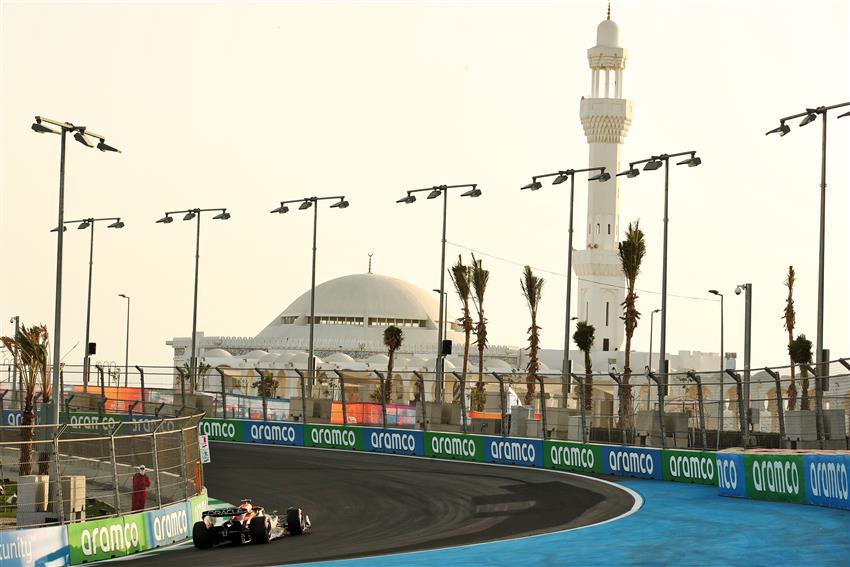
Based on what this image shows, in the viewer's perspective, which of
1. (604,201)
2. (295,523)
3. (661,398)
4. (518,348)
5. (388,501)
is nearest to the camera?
(295,523)

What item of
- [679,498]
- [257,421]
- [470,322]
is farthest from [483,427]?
[470,322]

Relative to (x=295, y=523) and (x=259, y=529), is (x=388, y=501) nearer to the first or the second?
(x=295, y=523)

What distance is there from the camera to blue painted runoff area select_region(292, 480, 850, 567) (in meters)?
19.1

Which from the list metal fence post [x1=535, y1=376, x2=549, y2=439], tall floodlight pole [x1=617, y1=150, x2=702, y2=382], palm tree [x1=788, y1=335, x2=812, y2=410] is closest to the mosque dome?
palm tree [x1=788, y1=335, x2=812, y2=410]

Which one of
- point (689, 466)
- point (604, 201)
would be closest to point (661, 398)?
point (689, 466)

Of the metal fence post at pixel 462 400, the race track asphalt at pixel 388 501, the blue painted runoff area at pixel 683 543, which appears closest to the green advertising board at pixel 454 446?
the metal fence post at pixel 462 400

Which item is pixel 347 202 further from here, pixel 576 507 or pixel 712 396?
pixel 576 507

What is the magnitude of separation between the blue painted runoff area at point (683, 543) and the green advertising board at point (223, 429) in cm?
2465

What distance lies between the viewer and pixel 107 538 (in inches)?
845

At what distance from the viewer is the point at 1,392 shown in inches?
2218

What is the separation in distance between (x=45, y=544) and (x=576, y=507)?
36.8 feet

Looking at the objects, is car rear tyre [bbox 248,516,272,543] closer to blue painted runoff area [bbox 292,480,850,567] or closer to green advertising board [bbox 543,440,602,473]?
blue painted runoff area [bbox 292,480,850,567]

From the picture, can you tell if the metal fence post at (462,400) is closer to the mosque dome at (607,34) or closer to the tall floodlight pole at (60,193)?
the tall floodlight pole at (60,193)

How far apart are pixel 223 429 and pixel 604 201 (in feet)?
258
